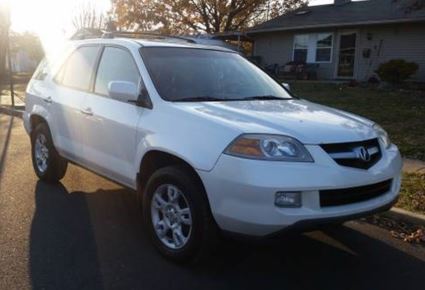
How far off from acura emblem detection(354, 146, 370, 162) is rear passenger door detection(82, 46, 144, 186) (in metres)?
1.85

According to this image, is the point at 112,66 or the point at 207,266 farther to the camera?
the point at 112,66

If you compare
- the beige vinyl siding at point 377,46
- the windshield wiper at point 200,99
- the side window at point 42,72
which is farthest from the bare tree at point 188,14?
the windshield wiper at point 200,99

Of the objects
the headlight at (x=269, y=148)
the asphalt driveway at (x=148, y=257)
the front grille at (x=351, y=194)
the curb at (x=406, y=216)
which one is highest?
the headlight at (x=269, y=148)

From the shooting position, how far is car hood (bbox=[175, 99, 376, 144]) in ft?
13.5

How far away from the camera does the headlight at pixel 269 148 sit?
3.95 metres

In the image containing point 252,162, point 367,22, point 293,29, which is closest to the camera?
point 252,162

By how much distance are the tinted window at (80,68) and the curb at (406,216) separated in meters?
3.40

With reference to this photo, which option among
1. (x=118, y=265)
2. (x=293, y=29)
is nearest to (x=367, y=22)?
(x=293, y=29)

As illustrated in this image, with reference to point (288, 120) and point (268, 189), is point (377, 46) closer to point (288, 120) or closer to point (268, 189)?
point (288, 120)

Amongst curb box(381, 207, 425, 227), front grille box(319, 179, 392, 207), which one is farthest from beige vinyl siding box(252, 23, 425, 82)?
front grille box(319, 179, 392, 207)

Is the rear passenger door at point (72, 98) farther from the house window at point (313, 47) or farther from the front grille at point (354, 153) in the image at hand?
the house window at point (313, 47)

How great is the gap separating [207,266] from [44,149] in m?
3.29

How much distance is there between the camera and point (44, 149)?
689 cm

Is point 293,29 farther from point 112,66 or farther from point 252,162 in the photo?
point 252,162
